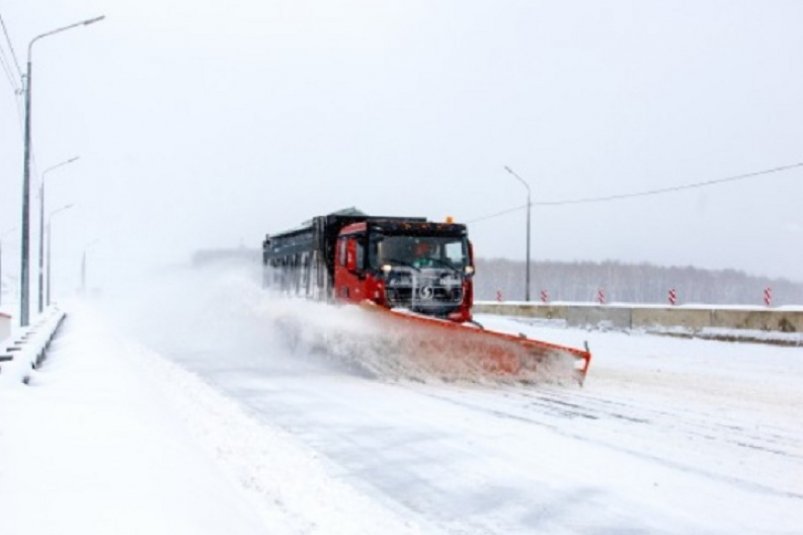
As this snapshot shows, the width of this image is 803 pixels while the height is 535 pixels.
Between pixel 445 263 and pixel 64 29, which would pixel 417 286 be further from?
pixel 64 29

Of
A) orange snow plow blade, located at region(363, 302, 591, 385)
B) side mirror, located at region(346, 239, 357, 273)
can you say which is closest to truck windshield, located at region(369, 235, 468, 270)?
side mirror, located at region(346, 239, 357, 273)

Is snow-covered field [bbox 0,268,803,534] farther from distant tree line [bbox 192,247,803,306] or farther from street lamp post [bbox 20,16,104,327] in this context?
distant tree line [bbox 192,247,803,306]

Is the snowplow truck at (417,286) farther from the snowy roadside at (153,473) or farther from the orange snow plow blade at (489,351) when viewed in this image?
the snowy roadside at (153,473)

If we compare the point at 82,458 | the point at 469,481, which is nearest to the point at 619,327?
the point at 469,481

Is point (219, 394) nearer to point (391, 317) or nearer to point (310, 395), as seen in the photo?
point (310, 395)

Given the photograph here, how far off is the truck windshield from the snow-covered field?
4.11ft

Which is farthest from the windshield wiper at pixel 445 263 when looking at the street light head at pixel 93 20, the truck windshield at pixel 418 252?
the street light head at pixel 93 20

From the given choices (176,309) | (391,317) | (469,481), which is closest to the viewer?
(469,481)

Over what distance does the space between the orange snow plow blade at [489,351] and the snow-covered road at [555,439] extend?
450mm

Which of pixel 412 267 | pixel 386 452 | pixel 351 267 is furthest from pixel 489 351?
pixel 386 452

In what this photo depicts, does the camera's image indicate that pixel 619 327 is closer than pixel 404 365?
No

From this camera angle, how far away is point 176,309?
108ft

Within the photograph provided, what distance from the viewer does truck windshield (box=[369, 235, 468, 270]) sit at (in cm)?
1480

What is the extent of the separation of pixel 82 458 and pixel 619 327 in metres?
22.7
